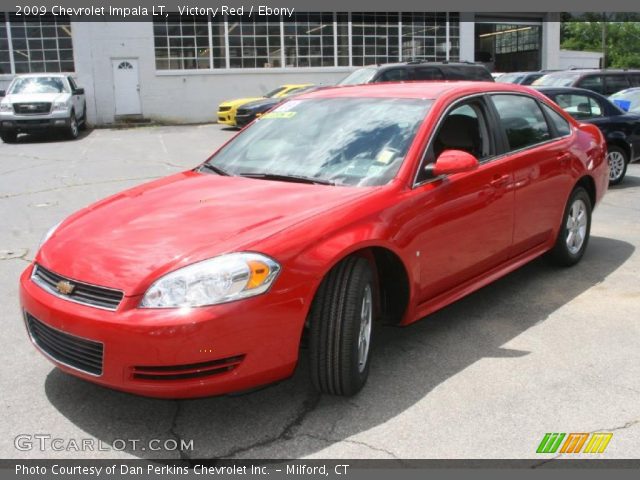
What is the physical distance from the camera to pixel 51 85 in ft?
63.2

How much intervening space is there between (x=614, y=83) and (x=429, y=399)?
14.2 meters

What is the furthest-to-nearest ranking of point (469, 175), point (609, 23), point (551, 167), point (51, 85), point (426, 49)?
point (609, 23), point (426, 49), point (51, 85), point (551, 167), point (469, 175)

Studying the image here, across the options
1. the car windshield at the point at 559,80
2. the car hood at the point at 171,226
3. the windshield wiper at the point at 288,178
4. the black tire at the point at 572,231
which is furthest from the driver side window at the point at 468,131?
the car windshield at the point at 559,80

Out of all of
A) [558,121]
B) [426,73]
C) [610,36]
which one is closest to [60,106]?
[426,73]

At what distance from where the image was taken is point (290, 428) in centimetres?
332

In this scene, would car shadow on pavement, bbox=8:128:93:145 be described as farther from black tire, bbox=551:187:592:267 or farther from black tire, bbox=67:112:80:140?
black tire, bbox=551:187:592:267

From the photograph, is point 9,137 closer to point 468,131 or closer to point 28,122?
point 28,122

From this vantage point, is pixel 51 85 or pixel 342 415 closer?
pixel 342 415

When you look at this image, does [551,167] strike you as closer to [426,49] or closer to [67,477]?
[67,477]

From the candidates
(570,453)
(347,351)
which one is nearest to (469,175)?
(347,351)

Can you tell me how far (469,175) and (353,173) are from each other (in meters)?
0.85

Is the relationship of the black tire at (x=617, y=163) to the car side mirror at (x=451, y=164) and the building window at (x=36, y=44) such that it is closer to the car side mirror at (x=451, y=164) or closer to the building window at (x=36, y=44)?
the car side mirror at (x=451, y=164)

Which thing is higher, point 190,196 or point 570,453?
point 190,196

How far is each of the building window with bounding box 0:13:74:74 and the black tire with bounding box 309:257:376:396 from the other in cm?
2393
